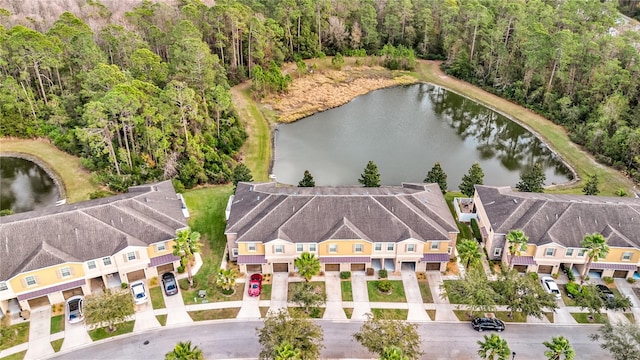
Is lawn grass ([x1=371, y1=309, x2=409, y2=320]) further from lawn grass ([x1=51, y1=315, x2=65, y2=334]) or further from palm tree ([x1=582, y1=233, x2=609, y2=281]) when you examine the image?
lawn grass ([x1=51, y1=315, x2=65, y2=334])

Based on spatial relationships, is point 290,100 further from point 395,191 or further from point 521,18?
point 521,18

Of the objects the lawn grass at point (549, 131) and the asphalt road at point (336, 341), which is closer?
the asphalt road at point (336, 341)

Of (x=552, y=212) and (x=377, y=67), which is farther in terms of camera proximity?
(x=377, y=67)

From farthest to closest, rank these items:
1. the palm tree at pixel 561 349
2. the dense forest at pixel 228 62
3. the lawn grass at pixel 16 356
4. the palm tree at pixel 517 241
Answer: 1. the dense forest at pixel 228 62
2. the palm tree at pixel 517 241
3. the lawn grass at pixel 16 356
4. the palm tree at pixel 561 349

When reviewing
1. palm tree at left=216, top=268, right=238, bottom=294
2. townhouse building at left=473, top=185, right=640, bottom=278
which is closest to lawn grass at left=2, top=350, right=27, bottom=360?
palm tree at left=216, top=268, right=238, bottom=294

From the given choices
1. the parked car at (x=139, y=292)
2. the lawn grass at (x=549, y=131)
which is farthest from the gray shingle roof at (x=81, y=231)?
the lawn grass at (x=549, y=131)

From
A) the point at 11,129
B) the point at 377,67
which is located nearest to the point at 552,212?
the point at 377,67

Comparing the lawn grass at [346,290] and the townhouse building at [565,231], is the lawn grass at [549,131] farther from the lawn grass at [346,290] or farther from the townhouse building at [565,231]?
the lawn grass at [346,290]
